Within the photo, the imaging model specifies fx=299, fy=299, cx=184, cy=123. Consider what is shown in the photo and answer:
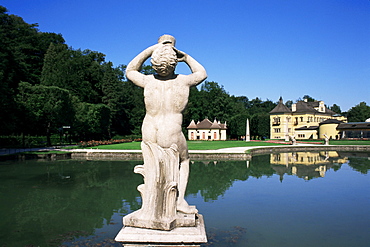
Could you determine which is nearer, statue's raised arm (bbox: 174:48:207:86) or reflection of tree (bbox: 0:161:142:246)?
statue's raised arm (bbox: 174:48:207:86)

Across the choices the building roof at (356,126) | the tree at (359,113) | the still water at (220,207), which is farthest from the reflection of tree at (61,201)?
the tree at (359,113)

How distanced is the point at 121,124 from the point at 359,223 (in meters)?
47.9

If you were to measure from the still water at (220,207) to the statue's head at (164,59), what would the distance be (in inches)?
126

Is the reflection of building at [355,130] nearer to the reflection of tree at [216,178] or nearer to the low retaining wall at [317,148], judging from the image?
the low retaining wall at [317,148]

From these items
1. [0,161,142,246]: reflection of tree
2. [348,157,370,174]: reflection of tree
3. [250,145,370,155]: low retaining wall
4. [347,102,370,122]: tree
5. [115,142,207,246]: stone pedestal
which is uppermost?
[347,102,370,122]: tree

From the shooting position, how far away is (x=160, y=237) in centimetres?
329

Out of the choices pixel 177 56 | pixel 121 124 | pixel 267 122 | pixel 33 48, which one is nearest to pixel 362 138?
pixel 267 122

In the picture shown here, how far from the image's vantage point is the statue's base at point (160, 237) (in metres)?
3.24

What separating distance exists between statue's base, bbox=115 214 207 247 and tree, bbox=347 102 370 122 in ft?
244

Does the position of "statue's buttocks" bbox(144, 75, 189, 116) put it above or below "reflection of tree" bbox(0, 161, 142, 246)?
above

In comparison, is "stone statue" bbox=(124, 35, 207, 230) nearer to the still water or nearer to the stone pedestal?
the stone pedestal

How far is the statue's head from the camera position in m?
3.81

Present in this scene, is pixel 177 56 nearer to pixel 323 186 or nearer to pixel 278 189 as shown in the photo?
pixel 278 189

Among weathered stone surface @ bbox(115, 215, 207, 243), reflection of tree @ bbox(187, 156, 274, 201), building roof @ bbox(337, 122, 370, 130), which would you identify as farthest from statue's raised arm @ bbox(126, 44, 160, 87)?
building roof @ bbox(337, 122, 370, 130)
